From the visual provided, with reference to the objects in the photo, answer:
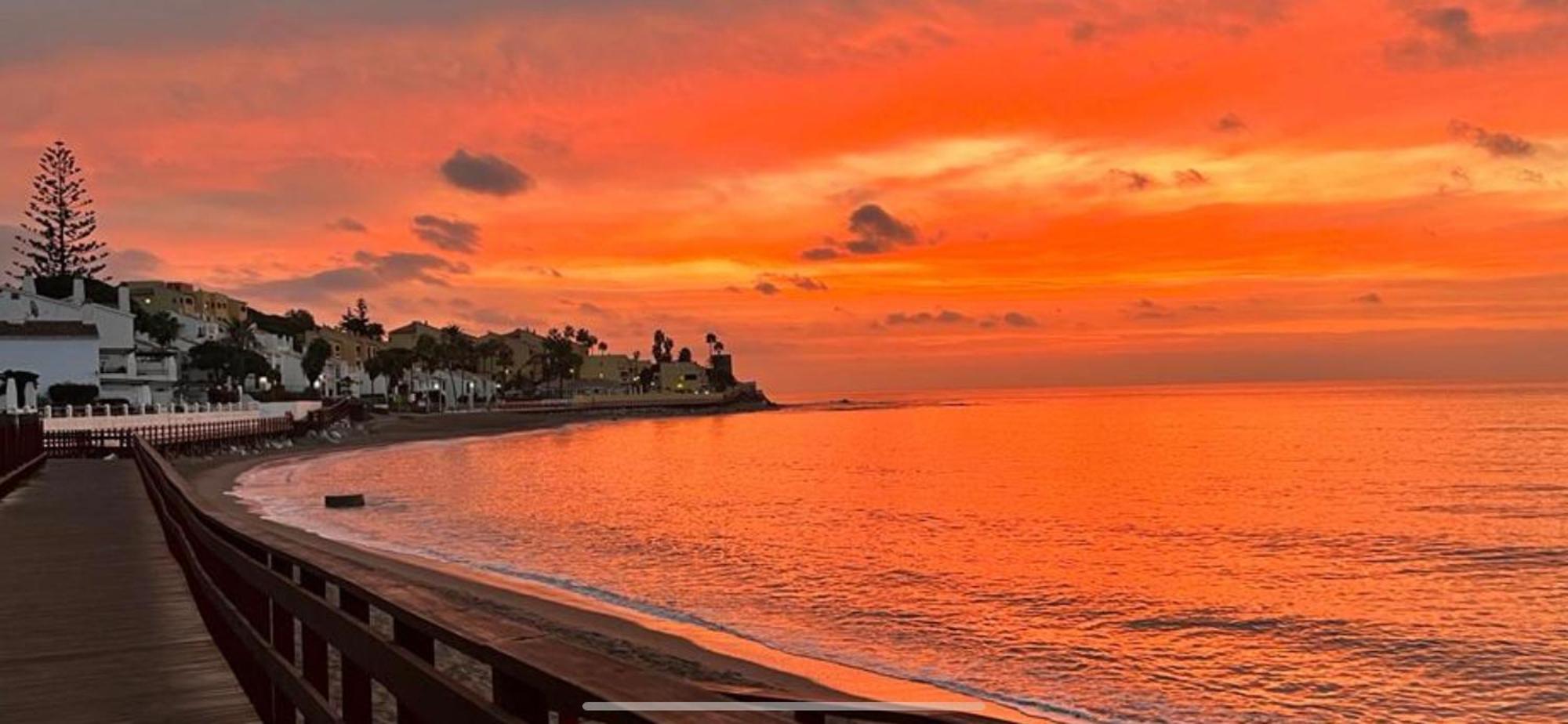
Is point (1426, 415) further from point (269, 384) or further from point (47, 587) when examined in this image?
point (47, 587)

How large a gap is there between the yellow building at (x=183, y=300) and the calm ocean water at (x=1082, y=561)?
253ft

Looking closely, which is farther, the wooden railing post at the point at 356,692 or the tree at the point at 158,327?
the tree at the point at 158,327

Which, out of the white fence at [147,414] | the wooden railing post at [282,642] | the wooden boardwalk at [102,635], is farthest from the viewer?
the white fence at [147,414]

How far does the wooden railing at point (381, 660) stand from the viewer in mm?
3057

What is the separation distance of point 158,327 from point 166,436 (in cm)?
6479

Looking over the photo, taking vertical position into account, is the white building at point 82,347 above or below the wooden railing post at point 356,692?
above

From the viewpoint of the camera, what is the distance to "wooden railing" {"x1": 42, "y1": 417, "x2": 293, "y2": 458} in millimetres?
54812

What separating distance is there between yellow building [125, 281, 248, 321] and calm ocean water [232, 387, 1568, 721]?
77.1 m

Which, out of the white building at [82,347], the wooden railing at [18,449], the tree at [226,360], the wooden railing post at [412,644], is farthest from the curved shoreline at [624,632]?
the tree at [226,360]

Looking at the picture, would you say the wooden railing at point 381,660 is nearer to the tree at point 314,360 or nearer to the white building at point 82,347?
the white building at point 82,347

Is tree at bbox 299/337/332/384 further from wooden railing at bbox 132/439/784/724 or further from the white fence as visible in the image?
wooden railing at bbox 132/439/784/724

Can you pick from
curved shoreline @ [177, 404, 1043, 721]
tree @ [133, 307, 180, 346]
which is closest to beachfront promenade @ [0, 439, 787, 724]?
curved shoreline @ [177, 404, 1043, 721]

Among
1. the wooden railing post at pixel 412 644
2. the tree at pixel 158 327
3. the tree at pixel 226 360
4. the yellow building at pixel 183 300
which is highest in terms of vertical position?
the yellow building at pixel 183 300

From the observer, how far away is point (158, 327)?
4847 inches
